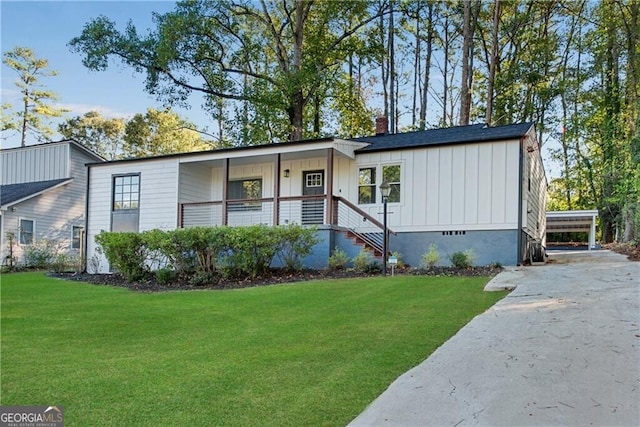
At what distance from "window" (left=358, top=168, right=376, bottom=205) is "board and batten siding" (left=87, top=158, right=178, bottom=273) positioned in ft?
19.0

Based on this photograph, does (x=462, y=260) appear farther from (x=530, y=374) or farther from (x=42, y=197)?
(x=42, y=197)

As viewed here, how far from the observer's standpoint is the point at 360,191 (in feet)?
43.8

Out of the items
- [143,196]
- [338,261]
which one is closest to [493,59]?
[338,261]

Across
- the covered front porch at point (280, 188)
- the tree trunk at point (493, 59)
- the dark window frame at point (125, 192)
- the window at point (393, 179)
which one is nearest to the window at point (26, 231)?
the dark window frame at point (125, 192)

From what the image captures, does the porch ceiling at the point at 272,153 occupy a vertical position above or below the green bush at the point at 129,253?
above

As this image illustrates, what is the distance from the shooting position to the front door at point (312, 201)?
13.2 metres

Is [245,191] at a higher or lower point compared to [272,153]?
lower

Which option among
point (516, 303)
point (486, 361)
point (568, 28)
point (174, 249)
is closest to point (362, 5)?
point (568, 28)

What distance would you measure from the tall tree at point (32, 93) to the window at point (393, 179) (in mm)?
26771

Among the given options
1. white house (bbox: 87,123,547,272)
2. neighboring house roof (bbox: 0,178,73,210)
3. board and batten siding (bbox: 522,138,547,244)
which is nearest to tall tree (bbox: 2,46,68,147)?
neighboring house roof (bbox: 0,178,73,210)

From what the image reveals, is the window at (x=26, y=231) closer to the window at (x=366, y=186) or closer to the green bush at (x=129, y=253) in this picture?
the green bush at (x=129, y=253)

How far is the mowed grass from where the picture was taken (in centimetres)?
331

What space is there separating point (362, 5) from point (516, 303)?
19.0 metres

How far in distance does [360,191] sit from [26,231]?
577 inches
